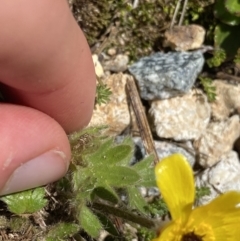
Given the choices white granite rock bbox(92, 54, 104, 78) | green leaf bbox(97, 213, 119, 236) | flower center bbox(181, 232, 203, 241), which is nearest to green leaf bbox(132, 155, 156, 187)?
green leaf bbox(97, 213, 119, 236)

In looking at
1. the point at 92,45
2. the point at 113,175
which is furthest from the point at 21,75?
the point at 92,45

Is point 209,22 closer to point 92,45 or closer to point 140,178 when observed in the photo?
point 92,45

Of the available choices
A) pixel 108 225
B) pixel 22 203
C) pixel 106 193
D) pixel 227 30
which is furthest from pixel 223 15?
pixel 22 203

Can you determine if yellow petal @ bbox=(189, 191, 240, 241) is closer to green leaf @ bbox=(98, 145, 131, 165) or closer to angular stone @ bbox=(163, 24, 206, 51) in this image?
green leaf @ bbox=(98, 145, 131, 165)

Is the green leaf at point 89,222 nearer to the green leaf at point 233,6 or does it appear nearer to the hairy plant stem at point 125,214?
the hairy plant stem at point 125,214

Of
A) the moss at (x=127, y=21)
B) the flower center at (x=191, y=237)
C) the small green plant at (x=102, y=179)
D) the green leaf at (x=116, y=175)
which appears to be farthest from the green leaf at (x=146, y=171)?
the moss at (x=127, y=21)

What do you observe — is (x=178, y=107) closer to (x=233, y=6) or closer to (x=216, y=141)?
(x=216, y=141)

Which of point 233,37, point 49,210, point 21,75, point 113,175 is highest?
point 21,75

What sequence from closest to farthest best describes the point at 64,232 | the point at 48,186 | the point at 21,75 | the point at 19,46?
the point at 19,46 < the point at 21,75 < the point at 64,232 < the point at 48,186
